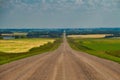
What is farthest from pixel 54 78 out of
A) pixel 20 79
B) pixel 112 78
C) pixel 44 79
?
pixel 112 78

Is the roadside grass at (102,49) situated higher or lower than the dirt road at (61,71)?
lower

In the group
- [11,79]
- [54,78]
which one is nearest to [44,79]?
[54,78]

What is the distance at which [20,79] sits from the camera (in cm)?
2338

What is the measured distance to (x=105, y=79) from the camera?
76.0ft

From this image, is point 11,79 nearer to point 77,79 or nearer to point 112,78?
point 77,79

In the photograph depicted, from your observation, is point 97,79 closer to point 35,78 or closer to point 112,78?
point 112,78

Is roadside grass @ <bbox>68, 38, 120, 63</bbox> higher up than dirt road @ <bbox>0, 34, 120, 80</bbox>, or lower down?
lower down

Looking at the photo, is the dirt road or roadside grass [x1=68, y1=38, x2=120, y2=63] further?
roadside grass [x1=68, y1=38, x2=120, y2=63]

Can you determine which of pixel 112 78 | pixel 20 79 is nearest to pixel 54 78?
pixel 20 79

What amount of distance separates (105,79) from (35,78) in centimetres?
494

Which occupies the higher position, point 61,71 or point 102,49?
point 61,71

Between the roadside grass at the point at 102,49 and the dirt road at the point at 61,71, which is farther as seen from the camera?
the roadside grass at the point at 102,49

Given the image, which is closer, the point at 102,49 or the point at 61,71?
the point at 61,71

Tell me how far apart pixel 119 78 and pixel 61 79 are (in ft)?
13.5
